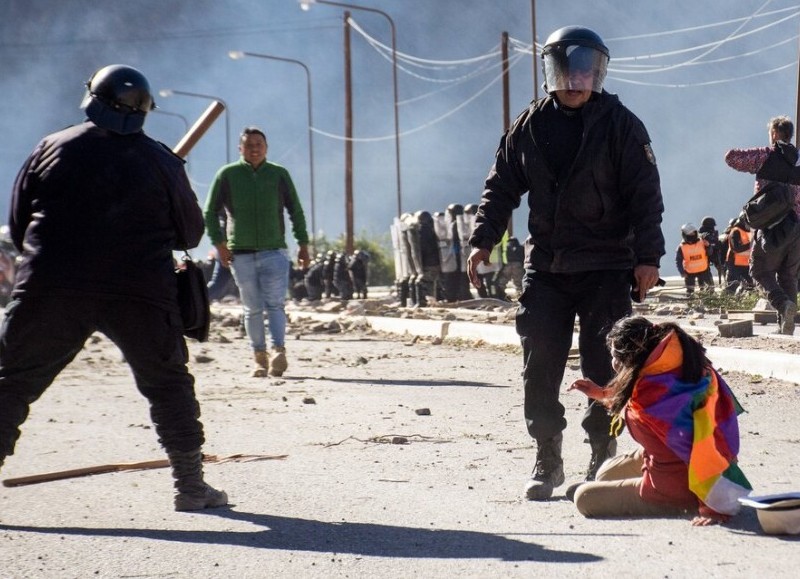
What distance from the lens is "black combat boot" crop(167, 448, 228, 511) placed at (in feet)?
17.4

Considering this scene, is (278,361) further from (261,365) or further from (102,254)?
(102,254)

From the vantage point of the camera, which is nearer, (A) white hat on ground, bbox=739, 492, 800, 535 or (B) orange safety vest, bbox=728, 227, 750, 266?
(A) white hat on ground, bbox=739, 492, 800, 535

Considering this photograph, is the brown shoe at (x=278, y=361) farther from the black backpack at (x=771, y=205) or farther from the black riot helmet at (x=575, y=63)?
the black riot helmet at (x=575, y=63)

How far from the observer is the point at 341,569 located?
4.26 meters

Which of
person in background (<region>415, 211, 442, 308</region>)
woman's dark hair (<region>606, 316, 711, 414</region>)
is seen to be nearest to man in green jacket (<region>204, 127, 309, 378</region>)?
woman's dark hair (<region>606, 316, 711, 414</region>)

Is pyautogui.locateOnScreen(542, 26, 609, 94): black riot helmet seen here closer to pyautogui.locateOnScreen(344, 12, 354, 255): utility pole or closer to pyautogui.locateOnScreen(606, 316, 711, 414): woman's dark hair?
pyautogui.locateOnScreen(606, 316, 711, 414): woman's dark hair

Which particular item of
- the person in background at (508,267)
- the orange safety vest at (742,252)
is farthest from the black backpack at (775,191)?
the person in background at (508,267)

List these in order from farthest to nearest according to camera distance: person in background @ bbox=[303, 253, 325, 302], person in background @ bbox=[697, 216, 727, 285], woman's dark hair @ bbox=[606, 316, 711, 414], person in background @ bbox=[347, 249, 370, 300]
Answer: person in background @ bbox=[303, 253, 325, 302] < person in background @ bbox=[347, 249, 370, 300] < person in background @ bbox=[697, 216, 727, 285] < woman's dark hair @ bbox=[606, 316, 711, 414]

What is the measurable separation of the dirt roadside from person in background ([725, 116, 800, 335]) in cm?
237

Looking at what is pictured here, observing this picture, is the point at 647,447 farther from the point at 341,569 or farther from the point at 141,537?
the point at 141,537

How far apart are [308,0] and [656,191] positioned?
31.5 meters

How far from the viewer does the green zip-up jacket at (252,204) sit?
10.7 metres

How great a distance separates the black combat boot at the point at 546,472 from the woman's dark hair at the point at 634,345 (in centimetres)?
62

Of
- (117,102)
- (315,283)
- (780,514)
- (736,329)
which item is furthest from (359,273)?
(780,514)
